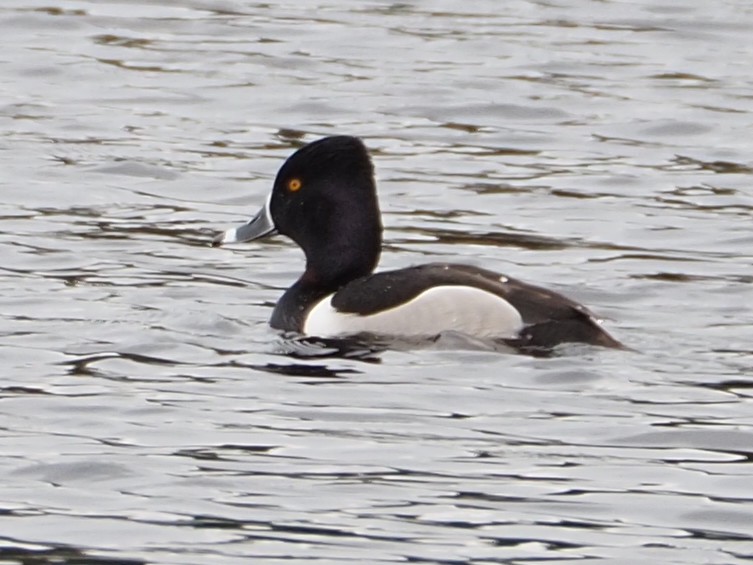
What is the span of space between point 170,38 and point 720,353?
1017cm

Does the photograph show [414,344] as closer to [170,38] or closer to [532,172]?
[532,172]

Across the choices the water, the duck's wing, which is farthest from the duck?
the water

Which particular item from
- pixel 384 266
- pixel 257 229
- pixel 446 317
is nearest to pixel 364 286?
pixel 446 317

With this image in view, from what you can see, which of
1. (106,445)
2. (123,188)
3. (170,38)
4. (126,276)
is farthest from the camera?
(170,38)

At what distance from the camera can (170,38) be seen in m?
19.3

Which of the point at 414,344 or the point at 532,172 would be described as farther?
the point at 532,172

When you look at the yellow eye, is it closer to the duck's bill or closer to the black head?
the black head

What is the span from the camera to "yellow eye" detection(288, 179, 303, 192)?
11000 millimetres

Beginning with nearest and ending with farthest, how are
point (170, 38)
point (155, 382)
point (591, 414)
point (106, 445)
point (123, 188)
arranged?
point (106, 445), point (591, 414), point (155, 382), point (123, 188), point (170, 38)

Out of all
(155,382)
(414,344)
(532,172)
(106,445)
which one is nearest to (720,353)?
(414,344)

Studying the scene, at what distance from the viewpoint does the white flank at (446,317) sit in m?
9.99

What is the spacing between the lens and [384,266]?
41.2 ft

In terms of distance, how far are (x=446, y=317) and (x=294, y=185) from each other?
1.32 meters

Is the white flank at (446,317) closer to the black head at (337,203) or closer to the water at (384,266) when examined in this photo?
the water at (384,266)
